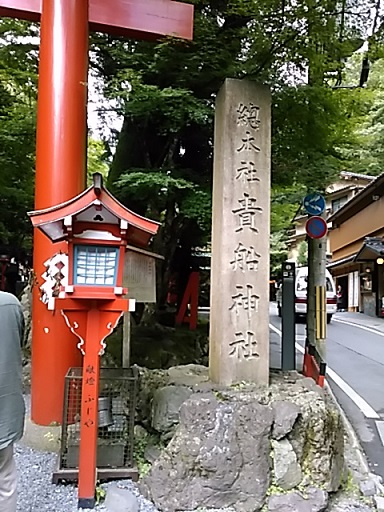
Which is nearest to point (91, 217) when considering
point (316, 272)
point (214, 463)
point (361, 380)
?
point (214, 463)

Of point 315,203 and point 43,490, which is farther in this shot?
point 315,203

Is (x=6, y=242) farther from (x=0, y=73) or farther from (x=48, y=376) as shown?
(x=48, y=376)

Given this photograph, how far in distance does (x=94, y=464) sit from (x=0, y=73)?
21.4ft

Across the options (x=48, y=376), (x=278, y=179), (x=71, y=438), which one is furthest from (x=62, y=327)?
(x=278, y=179)

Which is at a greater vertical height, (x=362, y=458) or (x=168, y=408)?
(x=168, y=408)

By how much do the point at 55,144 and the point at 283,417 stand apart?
3989 mm

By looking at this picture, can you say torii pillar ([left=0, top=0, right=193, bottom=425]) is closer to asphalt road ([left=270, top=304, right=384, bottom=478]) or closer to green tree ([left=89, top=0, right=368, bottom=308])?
green tree ([left=89, top=0, right=368, bottom=308])

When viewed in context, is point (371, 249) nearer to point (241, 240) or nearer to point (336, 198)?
point (336, 198)

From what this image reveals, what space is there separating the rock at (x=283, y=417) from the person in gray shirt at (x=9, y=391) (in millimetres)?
2200

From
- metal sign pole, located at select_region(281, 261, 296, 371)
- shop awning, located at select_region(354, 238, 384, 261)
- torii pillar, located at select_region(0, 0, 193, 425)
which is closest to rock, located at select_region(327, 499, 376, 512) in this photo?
torii pillar, located at select_region(0, 0, 193, 425)

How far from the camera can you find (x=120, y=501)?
12.6ft

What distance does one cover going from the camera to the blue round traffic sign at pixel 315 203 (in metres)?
7.99

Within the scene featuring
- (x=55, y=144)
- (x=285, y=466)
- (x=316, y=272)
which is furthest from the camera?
(x=316, y=272)

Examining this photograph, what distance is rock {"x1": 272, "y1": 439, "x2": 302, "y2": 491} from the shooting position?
4059 millimetres
